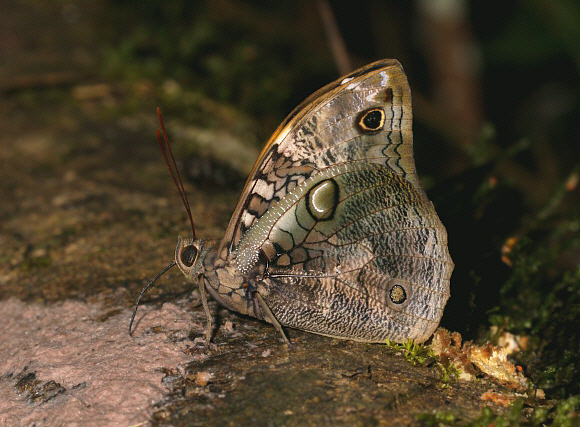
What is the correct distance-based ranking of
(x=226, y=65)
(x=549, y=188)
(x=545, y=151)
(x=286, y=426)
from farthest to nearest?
(x=545, y=151) < (x=549, y=188) < (x=226, y=65) < (x=286, y=426)

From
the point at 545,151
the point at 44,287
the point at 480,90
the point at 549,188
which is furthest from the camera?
the point at 480,90

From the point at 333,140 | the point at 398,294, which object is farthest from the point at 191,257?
the point at 398,294

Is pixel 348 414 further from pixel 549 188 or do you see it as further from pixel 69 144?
pixel 549 188

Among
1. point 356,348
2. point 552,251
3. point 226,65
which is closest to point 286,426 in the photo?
point 356,348

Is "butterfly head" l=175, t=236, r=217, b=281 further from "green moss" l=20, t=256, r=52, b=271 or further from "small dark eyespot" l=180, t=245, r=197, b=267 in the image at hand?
"green moss" l=20, t=256, r=52, b=271

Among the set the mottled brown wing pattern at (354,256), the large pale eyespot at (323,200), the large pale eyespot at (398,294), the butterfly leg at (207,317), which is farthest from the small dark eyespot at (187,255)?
the large pale eyespot at (398,294)

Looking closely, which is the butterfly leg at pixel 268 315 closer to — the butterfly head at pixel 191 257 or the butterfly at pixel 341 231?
the butterfly at pixel 341 231

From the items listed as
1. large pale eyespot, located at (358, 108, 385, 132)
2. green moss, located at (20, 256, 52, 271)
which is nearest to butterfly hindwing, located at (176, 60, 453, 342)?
large pale eyespot, located at (358, 108, 385, 132)
